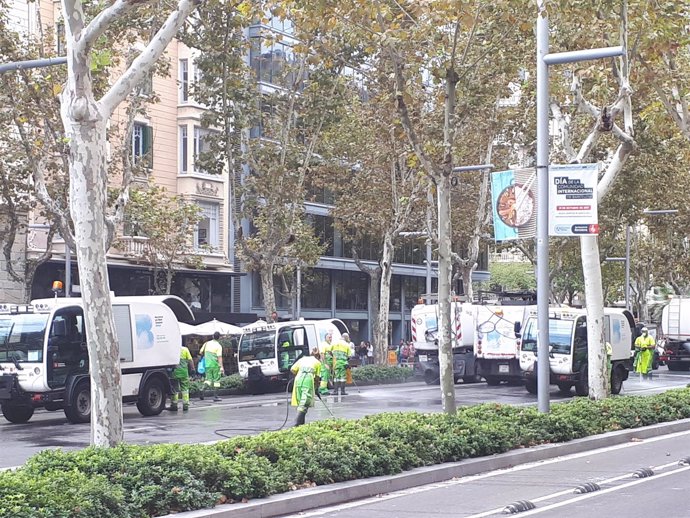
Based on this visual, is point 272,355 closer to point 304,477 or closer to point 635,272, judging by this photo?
point 304,477

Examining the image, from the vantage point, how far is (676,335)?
49156 millimetres

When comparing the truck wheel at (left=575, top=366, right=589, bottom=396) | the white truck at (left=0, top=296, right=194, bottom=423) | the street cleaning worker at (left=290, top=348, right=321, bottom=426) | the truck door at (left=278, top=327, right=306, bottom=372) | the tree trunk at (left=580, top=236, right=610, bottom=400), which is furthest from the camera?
the truck door at (left=278, top=327, right=306, bottom=372)

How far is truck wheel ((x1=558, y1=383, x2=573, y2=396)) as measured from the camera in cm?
3164

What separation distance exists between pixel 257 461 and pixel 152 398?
13.6 meters

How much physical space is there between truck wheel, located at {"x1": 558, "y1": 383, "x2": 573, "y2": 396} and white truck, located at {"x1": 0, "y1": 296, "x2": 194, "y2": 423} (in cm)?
1211

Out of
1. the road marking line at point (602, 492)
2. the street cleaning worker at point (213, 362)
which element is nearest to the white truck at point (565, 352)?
the street cleaning worker at point (213, 362)

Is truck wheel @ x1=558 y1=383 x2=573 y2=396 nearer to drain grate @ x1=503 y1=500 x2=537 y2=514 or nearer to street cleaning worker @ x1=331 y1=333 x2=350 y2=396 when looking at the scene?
street cleaning worker @ x1=331 y1=333 x2=350 y2=396

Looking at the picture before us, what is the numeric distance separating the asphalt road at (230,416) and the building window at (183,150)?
47.7 feet

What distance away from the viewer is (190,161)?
46.6 metres

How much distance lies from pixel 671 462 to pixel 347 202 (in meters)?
27.2

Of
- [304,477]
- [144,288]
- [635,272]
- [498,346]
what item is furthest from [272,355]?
[635,272]

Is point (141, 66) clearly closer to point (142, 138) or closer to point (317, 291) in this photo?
point (142, 138)

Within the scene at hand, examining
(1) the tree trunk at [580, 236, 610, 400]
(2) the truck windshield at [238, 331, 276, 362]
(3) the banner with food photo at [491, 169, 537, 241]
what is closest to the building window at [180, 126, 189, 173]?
(2) the truck windshield at [238, 331, 276, 362]

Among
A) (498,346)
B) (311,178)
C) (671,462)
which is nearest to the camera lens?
(671,462)
